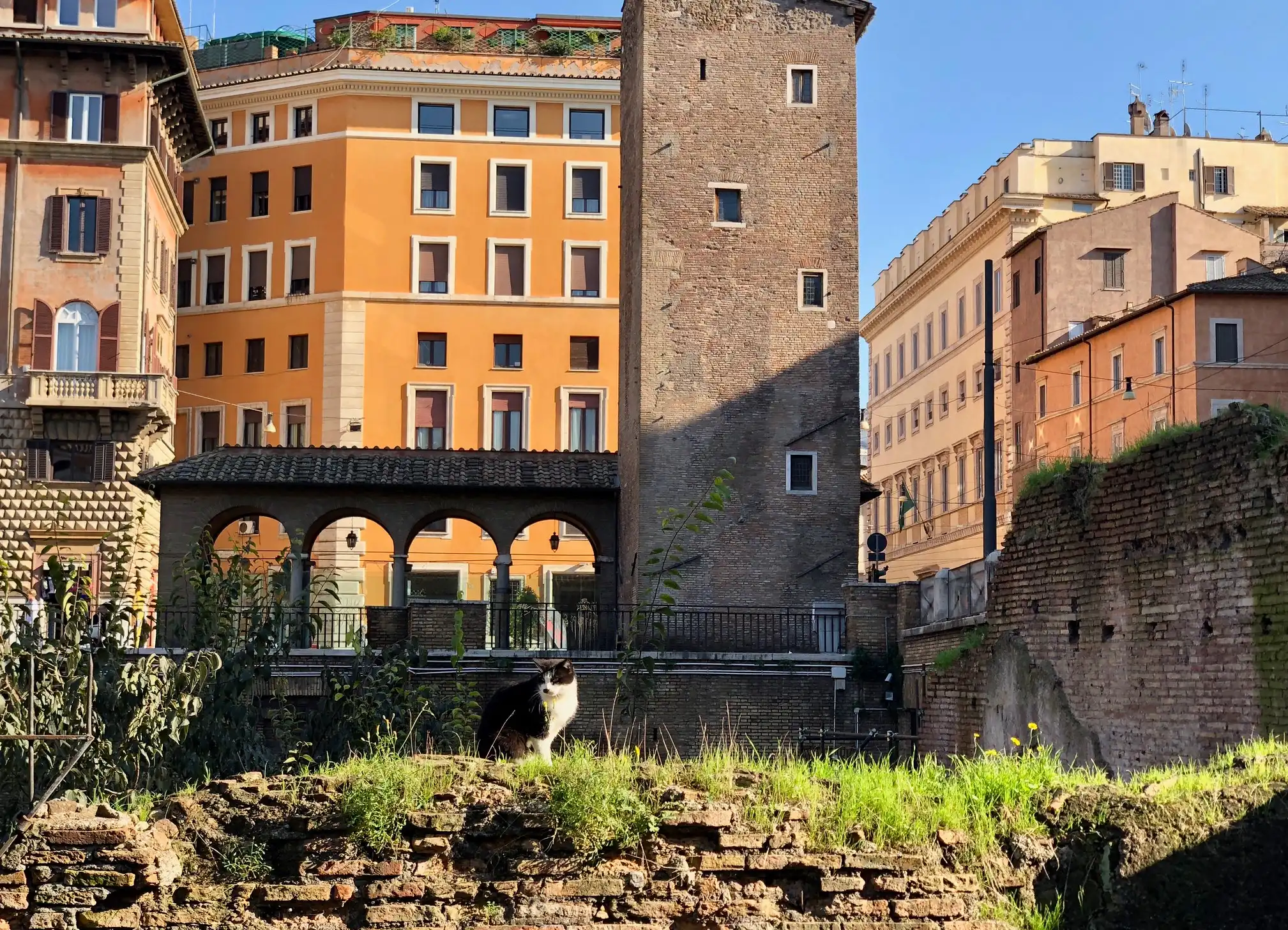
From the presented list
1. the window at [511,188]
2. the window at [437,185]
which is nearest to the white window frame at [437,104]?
the window at [437,185]

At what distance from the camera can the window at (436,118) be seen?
2031 inches

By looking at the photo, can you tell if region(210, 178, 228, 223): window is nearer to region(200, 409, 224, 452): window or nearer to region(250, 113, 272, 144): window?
region(250, 113, 272, 144): window

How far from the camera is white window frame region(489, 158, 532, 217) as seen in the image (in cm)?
5144

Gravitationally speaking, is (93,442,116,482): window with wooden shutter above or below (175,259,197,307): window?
below

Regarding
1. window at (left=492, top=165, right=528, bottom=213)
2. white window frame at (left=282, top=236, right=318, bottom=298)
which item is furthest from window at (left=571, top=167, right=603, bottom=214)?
white window frame at (left=282, top=236, right=318, bottom=298)

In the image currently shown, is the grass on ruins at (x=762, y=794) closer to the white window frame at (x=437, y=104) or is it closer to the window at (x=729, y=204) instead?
the window at (x=729, y=204)

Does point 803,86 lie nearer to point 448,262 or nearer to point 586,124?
point 586,124

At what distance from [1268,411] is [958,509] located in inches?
1552

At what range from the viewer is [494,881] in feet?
28.7

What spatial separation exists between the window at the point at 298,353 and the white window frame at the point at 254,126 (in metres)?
6.22

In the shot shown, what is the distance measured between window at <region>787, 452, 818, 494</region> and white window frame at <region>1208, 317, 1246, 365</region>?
1274 centimetres

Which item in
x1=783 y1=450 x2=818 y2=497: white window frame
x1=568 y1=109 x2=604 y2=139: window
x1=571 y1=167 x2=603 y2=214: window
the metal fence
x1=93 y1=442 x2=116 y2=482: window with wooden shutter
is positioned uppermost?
x1=568 y1=109 x2=604 y2=139: window

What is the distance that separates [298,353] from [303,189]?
195 inches

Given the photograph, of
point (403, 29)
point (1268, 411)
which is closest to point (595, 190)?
point (403, 29)
